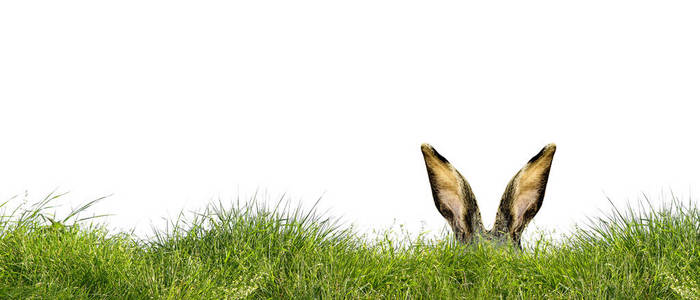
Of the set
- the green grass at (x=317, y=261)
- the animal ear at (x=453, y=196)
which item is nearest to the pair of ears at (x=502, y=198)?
the animal ear at (x=453, y=196)

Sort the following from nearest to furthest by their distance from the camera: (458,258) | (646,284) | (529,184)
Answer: (646,284)
(458,258)
(529,184)

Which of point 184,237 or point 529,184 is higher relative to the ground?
point 529,184

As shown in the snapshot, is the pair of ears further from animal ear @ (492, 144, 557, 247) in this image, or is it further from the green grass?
the green grass

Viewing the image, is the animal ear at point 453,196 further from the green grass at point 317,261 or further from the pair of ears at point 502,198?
the green grass at point 317,261

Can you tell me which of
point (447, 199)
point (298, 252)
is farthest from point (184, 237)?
point (447, 199)

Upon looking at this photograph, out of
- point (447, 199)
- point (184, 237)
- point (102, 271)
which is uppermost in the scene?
point (447, 199)

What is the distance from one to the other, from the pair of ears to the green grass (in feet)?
2.17

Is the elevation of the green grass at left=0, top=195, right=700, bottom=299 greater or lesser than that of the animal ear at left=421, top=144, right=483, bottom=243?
lesser

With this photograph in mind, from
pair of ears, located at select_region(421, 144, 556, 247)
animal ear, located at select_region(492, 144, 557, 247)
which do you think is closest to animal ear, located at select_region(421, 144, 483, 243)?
pair of ears, located at select_region(421, 144, 556, 247)

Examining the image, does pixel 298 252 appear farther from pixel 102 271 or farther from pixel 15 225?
pixel 15 225

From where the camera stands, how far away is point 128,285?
14.9 feet

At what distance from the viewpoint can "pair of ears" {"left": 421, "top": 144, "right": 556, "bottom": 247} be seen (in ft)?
21.2

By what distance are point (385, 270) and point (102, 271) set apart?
1822mm

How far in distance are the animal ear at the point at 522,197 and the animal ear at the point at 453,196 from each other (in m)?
0.20
